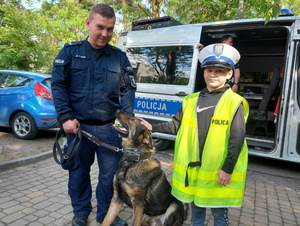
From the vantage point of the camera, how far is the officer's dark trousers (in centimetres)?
238

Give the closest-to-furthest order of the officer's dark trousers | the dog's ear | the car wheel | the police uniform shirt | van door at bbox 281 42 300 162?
the police uniform shirt → the dog's ear → the officer's dark trousers → van door at bbox 281 42 300 162 → the car wheel

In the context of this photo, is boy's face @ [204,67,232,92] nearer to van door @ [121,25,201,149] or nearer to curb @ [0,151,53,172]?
van door @ [121,25,201,149]

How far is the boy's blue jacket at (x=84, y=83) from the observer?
7.19 ft

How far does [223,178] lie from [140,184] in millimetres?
777

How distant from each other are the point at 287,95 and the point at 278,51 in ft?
11.2

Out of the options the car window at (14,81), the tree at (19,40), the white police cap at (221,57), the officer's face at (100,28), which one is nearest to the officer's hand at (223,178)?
the white police cap at (221,57)

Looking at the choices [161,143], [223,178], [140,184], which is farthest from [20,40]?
[223,178]

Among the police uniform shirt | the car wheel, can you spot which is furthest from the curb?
the police uniform shirt

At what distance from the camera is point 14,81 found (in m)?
5.77

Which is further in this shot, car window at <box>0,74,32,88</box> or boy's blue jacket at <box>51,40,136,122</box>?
car window at <box>0,74,32,88</box>

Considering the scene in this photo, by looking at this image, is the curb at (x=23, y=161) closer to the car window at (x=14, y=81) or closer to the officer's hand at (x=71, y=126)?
the car window at (x=14, y=81)

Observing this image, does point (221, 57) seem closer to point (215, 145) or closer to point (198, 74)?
point (215, 145)

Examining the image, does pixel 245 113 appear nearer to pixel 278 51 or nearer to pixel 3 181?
pixel 3 181

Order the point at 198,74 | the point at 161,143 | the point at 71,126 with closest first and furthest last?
1. the point at 71,126
2. the point at 198,74
3. the point at 161,143
